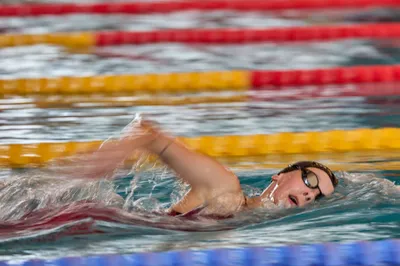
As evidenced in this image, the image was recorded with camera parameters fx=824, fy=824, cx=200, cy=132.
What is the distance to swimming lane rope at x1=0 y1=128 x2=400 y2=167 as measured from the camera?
4488 millimetres

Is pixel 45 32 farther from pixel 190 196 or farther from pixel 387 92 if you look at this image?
pixel 190 196

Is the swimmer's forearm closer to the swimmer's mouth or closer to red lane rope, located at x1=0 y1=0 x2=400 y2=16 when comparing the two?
the swimmer's mouth

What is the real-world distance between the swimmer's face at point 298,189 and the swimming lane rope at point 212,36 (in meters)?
4.44

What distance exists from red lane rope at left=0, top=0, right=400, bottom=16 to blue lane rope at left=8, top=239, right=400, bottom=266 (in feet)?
21.7

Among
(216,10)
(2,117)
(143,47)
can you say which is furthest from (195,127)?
(216,10)

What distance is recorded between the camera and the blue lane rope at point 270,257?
285cm

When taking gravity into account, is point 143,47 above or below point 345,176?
above

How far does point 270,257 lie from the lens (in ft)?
9.47

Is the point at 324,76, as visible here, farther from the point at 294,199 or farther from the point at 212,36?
the point at 294,199

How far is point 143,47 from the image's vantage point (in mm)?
7465

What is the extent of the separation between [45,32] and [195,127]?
359 cm

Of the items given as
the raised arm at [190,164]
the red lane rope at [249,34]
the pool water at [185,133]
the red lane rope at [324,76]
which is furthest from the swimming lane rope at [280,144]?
the red lane rope at [249,34]

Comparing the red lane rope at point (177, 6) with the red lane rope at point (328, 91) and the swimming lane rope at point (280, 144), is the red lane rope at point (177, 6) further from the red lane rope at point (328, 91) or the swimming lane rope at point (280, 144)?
the swimming lane rope at point (280, 144)

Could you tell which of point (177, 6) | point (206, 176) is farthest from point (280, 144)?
point (177, 6)
